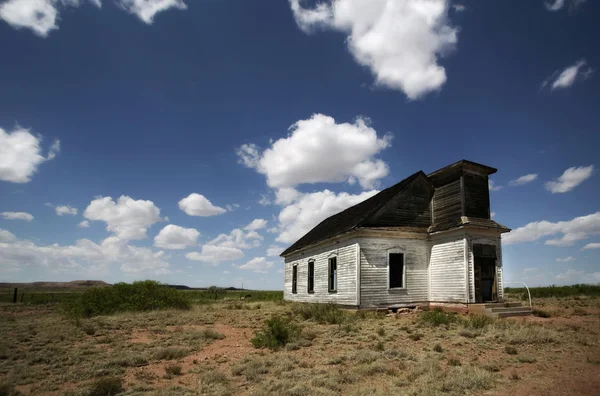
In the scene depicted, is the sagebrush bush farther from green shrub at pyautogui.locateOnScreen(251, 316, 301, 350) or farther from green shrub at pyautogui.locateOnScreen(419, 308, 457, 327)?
green shrub at pyautogui.locateOnScreen(419, 308, 457, 327)

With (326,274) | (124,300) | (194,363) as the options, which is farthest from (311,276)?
(194,363)

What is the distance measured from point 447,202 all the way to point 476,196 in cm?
129

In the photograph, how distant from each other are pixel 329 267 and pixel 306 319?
13.8ft

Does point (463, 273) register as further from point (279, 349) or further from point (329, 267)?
point (279, 349)

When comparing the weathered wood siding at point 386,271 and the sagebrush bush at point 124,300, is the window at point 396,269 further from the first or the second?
the sagebrush bush at point 124,300

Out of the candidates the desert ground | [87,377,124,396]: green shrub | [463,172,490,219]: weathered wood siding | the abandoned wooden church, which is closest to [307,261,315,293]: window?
the abandoned wooden church

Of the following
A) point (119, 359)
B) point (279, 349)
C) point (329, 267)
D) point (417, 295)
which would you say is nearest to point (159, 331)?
point (119, 359)

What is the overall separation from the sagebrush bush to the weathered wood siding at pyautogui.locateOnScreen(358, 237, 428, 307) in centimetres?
1297

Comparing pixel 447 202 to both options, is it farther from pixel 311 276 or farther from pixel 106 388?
pixel 106 388

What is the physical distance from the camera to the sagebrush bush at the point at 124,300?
2008 cm

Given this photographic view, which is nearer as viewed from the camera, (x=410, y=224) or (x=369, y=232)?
(x=369, y=232)

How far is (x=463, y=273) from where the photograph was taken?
15492 millimetres

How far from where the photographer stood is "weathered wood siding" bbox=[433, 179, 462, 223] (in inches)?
659

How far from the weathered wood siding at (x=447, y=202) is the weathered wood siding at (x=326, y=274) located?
463cm
